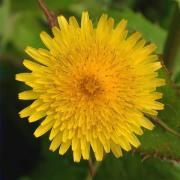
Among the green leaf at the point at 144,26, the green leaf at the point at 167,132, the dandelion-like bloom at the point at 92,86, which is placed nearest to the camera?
the dandelion-like bloom at the point at 92,86

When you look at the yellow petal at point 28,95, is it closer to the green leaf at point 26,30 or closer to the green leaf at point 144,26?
the green leaf at point 144,26

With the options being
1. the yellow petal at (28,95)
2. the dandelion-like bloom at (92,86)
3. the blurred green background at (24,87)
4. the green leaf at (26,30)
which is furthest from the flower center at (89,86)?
the green leaf at (26,30)

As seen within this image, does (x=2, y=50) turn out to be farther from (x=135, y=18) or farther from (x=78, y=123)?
(x=78, y=123)

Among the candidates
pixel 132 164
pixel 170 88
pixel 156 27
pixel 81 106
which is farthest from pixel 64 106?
pixel 156 27

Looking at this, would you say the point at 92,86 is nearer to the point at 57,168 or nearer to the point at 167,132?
the point at 167,132

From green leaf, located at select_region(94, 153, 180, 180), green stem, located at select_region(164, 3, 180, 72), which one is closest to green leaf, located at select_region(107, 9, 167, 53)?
green stem, located at select_region(164, 3, 180, 72)
